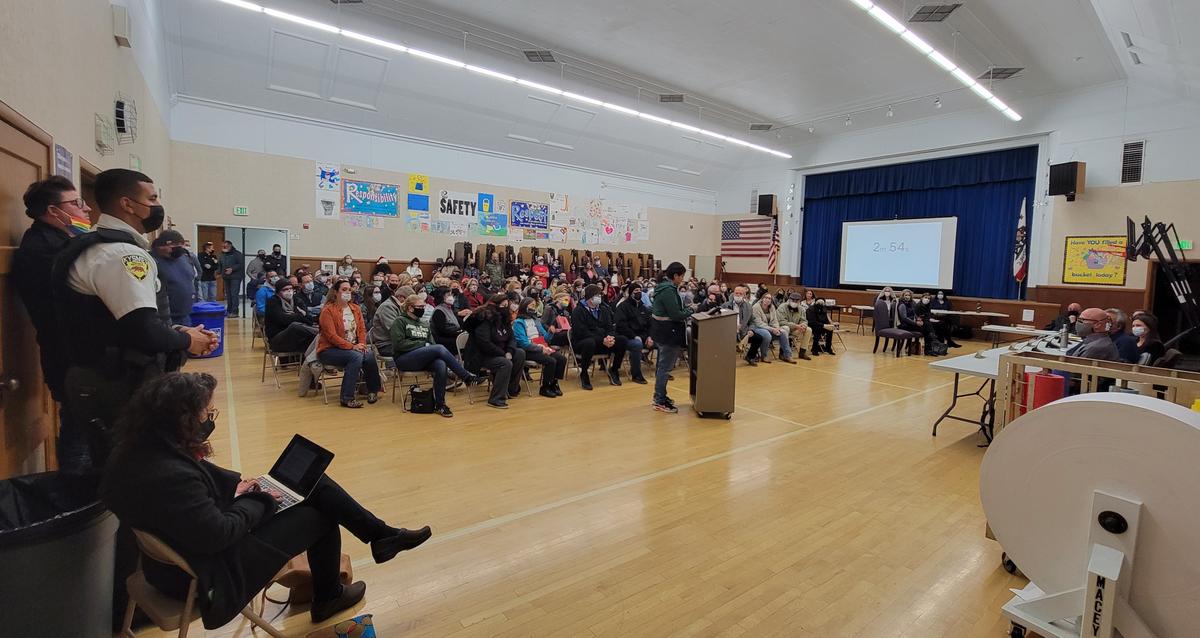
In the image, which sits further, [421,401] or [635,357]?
[635,357]

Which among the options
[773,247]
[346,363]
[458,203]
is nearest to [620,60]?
[458,203]

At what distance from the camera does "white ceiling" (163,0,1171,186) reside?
8.68 metres

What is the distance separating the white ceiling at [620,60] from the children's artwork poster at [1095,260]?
10.5ft

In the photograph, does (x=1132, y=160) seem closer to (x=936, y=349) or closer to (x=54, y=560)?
(x=936, y=349)

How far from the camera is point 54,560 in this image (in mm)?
1599

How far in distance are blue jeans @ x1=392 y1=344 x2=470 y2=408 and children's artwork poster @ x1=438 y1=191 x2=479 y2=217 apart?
8991 mm

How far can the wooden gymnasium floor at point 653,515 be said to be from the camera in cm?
233

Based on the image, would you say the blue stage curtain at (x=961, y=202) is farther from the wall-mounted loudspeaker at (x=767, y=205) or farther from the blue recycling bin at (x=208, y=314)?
the blue recycling bin at (x=208, y=314)

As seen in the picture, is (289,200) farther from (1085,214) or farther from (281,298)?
(1085,214)

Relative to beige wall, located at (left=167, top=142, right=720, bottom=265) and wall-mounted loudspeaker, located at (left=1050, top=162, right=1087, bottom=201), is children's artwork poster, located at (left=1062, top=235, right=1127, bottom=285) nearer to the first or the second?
wall-mounted loudspeaker, located at (left=1050, top=162, right=1087, bottom=201)

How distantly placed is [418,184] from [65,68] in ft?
33.5

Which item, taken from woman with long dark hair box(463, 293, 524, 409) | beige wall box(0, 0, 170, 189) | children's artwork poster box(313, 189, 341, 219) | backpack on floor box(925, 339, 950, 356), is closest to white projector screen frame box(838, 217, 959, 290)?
backpack on floor box(925, 339, 950, 356)

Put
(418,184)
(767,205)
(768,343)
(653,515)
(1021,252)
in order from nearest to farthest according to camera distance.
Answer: (653,515) → (768,343) → (1021,252) → (418,184) → (767,205)

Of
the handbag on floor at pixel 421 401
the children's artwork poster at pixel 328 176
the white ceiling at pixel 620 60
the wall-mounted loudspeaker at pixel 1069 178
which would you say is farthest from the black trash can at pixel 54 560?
the wall-mounted loudspeaker at pixel 1069 178
